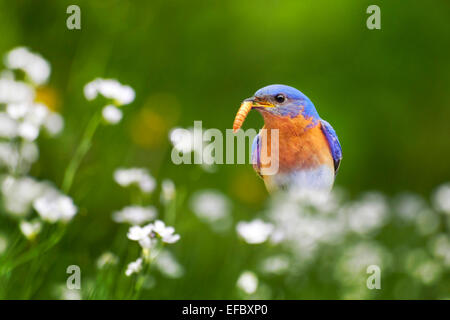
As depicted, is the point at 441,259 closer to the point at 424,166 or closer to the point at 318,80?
the point at 424,166

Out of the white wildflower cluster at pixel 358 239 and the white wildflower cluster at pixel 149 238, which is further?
Answer: the white wildflower cluster at pixel 358 239

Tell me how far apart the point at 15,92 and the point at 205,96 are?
481mm

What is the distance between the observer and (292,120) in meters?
0.38

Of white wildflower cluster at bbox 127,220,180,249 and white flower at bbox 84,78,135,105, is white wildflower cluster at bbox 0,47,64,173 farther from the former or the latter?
white wildflower cluster at bbox 127,220,180,249

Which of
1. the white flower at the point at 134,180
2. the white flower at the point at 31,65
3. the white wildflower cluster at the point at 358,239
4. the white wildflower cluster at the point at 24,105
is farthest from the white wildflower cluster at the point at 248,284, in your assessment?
the white flower at the point at 31,65

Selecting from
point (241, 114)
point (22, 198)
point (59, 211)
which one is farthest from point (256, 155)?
point (22, 198)

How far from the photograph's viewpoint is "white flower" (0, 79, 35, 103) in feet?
3.39

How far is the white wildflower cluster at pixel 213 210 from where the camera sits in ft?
4.84

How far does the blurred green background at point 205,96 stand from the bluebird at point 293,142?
68 cm

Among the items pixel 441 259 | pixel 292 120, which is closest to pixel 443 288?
pixel 441 259

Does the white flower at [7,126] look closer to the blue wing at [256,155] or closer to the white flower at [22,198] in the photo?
the white flower at [22,198]

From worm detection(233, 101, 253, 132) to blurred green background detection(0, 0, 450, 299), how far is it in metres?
0.68
